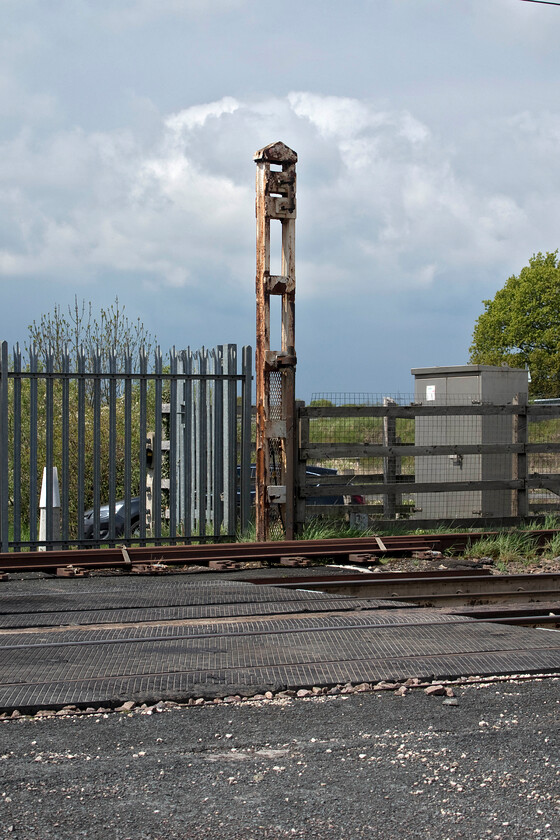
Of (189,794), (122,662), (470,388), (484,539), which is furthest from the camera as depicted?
(470,388)

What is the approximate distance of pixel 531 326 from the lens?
52.5 meters

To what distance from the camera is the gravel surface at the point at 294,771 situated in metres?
3.72

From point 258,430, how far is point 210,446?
0.88 m

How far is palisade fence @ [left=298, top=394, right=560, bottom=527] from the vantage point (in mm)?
12648

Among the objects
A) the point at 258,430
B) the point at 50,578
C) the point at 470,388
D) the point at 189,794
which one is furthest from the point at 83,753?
the point at 470,388

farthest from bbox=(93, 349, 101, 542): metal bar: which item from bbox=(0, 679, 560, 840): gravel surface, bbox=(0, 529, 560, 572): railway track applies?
bbox=(0, 679, 560, 840): gravel surface

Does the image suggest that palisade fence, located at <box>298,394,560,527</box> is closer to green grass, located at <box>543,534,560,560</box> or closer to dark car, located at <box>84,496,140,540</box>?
green grass, located at <box>543,534,560,560</box>

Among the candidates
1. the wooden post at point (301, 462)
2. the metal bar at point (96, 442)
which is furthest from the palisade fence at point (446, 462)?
the metal bar at point (96, 442)

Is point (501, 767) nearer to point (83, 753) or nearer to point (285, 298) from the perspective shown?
point (83, 753)

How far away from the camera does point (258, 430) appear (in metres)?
12.2

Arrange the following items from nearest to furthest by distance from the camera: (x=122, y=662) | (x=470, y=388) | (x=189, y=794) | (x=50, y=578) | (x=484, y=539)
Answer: (x=189, y=794) → (x=122, y=662) → (x=50, y=578) → (x=484, y=539) → (x=470, y=388)

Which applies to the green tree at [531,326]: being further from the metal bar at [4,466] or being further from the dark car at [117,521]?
the metal bar at [4,466]

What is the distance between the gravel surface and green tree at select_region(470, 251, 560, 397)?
47037mm

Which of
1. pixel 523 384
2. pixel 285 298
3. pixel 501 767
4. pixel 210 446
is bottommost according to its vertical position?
pixel 501 767
